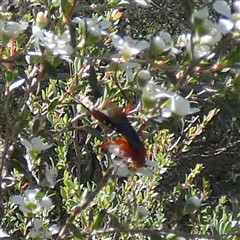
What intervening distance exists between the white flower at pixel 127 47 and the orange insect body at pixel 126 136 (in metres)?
0.09

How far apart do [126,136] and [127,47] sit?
0.15m

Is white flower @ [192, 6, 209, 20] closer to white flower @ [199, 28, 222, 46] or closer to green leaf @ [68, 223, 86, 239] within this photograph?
white flower @ [199, 28, 222, 46]

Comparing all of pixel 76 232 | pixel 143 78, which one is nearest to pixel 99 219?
pixel 76 232

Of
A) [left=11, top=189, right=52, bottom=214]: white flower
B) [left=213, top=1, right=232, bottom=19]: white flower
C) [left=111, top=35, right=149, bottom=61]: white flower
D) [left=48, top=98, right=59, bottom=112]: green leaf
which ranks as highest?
[left=213, top=1, right=232, bottom=19]: white flower

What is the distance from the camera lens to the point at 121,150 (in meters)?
0.93

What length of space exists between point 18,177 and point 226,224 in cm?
44

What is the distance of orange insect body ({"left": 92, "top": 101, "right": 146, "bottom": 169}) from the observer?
2.94 feet

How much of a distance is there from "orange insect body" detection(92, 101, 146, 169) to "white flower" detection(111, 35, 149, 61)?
9cm

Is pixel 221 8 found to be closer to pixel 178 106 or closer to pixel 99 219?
pixel 178 106

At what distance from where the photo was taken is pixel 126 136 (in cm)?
89

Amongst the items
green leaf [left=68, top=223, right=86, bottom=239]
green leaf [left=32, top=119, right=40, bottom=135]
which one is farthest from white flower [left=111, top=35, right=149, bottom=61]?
green leaf [left=68, top=223, right=86, bottom=239]

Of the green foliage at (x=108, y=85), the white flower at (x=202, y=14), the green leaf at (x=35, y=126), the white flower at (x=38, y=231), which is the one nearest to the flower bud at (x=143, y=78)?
the green foliage at (x=108, y=85)

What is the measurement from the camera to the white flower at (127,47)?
3.05ft

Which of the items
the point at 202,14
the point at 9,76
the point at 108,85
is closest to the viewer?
the point at 202,14
